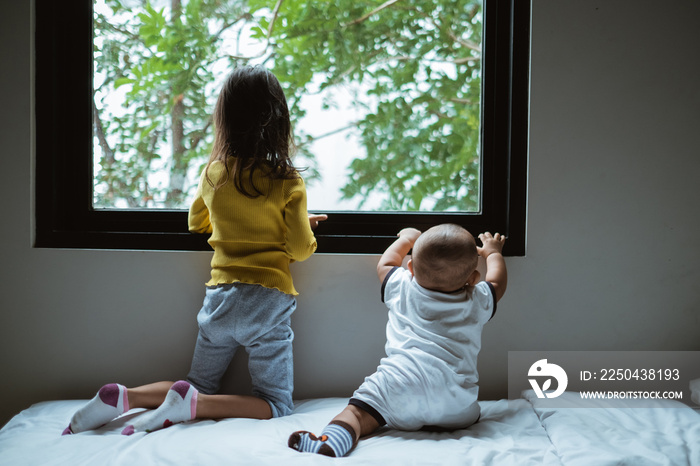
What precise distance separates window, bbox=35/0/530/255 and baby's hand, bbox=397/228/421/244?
2.0 inches

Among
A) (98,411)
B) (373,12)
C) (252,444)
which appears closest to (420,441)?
(252,444)

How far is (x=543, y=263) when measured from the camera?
1.52 meters

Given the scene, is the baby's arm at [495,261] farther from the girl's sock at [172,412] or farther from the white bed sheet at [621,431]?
the girl's sock at [172,412]

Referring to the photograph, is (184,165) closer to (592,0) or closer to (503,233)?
(503,233)

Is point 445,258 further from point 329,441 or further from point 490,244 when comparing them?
point 329,441

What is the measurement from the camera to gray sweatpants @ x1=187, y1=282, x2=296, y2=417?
4.43ft

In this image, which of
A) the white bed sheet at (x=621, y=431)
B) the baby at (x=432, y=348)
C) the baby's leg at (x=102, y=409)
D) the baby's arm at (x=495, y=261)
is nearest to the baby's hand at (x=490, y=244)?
the baby's arm at (x=495, y=261)

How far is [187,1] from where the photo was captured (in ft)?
5.35

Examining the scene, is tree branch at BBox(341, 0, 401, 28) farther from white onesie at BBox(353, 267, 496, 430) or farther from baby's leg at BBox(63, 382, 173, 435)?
baby's leg at BBox(63, 382, 173, 435)

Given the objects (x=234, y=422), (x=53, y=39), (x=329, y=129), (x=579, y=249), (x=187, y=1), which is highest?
(x=187, y=1)

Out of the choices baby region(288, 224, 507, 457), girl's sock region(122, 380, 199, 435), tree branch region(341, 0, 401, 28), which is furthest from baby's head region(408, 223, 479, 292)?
tree branch region(341, 0, 401, 28)

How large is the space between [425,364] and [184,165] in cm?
99

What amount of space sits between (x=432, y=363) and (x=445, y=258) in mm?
253

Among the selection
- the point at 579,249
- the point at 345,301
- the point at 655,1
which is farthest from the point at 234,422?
the point at 655,1
